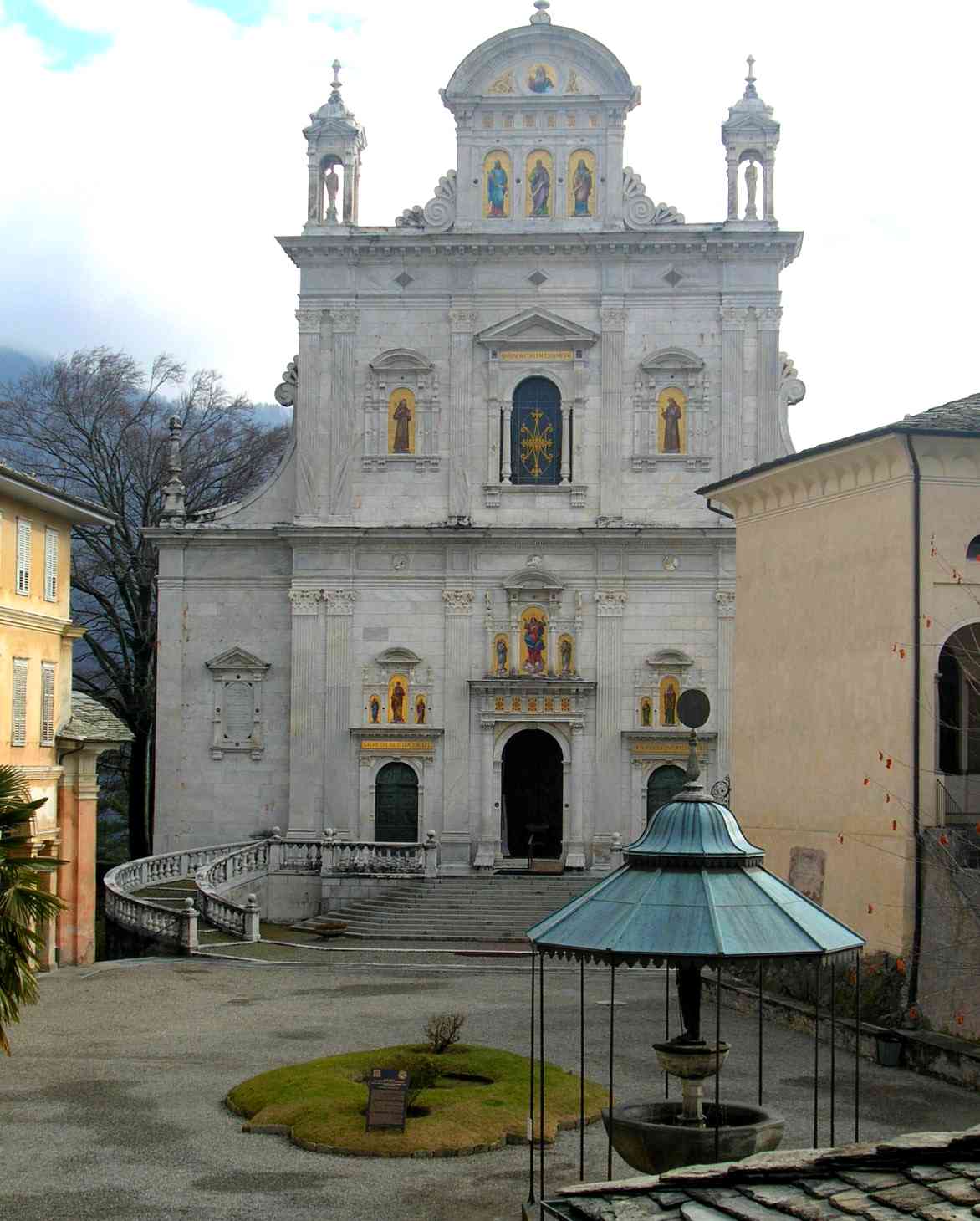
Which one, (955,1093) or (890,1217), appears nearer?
(890,1217)

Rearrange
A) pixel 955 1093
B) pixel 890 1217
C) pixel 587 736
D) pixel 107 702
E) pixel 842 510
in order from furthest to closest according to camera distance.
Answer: pixel 107 702, pixel 587 736, pixel 842 510, pixel 955 1093, pixel 890 1217

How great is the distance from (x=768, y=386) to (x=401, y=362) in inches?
394

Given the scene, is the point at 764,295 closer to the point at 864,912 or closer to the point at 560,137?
the point at 560,137

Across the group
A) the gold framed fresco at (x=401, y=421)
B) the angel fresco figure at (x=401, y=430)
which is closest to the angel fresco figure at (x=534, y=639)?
the gold framed fresco at (x=401, y=421)

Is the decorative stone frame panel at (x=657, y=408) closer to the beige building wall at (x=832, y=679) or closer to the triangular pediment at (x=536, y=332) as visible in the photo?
the triangular pediment at (x=536, y=332)

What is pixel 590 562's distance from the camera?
4525 centimetres

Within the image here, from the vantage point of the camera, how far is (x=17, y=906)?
57.2 ft

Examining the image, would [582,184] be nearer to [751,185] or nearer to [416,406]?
[751,185]

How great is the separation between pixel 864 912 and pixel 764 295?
2457 cm

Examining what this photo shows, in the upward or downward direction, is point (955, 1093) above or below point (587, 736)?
below

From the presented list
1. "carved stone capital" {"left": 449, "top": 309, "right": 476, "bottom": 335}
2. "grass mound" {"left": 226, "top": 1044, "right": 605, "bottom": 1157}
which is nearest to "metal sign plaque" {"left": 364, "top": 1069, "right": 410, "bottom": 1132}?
"grass mound" {"left": 226, "top": 1044, "right": 605, "bottom": 1157}

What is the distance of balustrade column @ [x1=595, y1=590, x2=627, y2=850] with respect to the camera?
44.4m

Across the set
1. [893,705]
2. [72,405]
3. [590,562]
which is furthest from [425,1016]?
[72,405]

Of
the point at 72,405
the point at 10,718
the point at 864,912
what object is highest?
the point at 72,405
